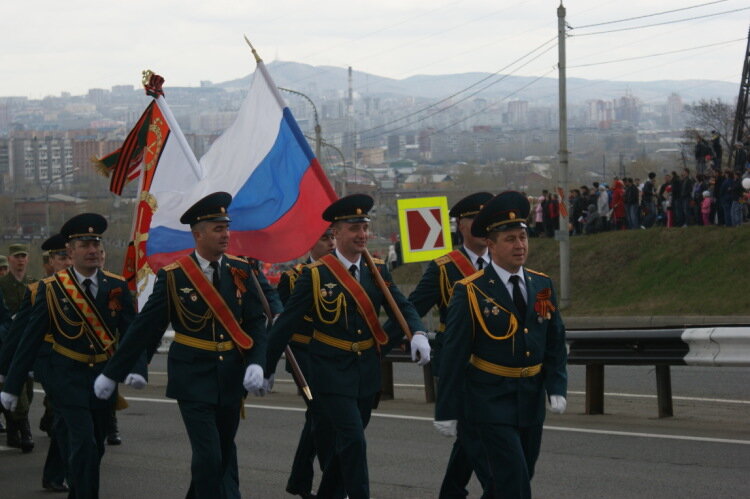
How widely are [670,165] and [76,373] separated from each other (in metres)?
115

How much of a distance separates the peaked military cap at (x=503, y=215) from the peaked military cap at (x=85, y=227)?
3136 mm

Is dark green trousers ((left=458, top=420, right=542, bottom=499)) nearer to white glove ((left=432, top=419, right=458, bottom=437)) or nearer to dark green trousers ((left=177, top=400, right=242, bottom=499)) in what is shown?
white glove ((left=432, top=419, right=458, bottom=437))

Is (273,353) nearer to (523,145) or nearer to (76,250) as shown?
(76,250)

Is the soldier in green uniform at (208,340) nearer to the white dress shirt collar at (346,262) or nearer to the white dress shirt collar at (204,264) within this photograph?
the white dress shirt collar at (204,264)

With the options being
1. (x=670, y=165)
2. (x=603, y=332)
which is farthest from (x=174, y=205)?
(x=670, y=165)

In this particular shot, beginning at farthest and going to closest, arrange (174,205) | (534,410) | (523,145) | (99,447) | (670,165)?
(523,145)
(670,165)
(174,205)
(99,447)
(534,410)

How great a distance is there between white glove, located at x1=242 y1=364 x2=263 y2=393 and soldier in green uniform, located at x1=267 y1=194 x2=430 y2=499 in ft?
1.61

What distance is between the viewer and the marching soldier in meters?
9.09

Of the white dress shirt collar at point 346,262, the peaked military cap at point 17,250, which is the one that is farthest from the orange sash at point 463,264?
the peaked military cap at point 17,250

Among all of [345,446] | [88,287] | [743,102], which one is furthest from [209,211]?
[743,102]

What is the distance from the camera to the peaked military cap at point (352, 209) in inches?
341

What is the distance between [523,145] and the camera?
176 meters

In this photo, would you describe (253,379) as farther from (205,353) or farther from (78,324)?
(78,324)

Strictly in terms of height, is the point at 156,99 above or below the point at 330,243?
above
